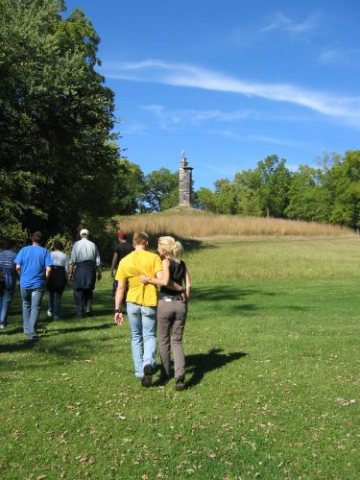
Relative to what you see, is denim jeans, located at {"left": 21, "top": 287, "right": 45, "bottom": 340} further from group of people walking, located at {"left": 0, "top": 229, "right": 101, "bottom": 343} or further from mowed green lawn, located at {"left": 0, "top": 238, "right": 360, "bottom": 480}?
mowed green lawn, located at {"left": 0, "top": 238, "right": 360, "bottom": 480}

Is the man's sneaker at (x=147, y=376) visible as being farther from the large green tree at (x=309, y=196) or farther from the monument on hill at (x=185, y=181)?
the large green tree at (x=309, y=196)

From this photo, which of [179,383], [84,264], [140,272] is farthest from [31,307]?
[179,383]

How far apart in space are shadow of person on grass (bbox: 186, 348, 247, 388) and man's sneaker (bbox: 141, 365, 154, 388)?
502mm

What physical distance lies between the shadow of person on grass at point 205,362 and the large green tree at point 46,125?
17.5 meters

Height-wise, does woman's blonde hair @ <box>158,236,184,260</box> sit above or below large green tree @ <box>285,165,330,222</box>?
below

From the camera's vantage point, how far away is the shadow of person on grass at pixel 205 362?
24.7 feet

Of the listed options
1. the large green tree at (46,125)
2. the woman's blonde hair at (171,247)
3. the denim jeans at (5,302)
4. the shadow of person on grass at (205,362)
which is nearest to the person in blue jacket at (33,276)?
the denim jeans at (5,302)

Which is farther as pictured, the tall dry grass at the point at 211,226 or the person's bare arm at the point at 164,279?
the tall dry grass at the point at 211,226

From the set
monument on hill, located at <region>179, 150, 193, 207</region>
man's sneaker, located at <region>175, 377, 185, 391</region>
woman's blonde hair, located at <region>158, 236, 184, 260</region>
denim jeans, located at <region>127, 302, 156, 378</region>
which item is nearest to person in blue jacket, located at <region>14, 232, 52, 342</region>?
denim jeans, located at <region>127, 302, 156, 378</region>

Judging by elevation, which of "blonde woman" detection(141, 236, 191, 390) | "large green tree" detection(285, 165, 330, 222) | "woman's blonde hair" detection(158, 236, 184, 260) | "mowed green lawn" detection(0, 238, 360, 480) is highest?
"large green tree" detection(285, 165, 330, 222)

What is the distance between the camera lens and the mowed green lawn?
191 inches

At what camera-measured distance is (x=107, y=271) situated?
29.3 metres

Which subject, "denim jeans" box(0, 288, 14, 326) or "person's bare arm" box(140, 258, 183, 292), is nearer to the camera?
"person's bare arm" box(140, 258, 183, 292)

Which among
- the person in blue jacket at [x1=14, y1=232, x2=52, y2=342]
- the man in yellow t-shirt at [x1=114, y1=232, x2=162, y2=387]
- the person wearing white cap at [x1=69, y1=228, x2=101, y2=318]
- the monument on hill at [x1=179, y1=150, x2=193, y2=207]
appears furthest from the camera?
the monument on hill at [x1=179, y1=150, x2=193, y2=207]
